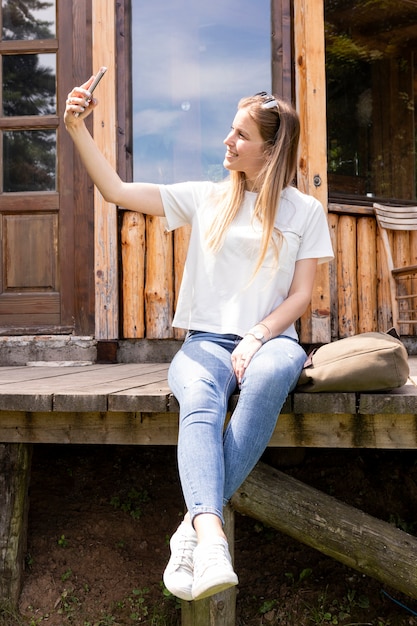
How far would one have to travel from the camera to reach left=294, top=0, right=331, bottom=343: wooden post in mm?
3869

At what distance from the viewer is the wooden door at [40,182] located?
3.99 meters

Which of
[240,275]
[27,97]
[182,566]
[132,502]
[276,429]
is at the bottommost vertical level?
[132,502]

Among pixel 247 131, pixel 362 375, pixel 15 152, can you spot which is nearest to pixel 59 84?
pixel 15 152

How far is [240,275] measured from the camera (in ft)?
7.73

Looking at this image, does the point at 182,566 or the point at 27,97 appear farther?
the point at 27,97

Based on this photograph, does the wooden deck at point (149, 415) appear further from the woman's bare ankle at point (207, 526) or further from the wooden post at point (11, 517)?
the woman's bare ankle at point (207, 526)

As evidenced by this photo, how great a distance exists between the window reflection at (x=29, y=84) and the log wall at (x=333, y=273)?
98cm

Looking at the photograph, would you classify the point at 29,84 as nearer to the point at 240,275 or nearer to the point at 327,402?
the point at 240,275

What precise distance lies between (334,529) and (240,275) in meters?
1.02

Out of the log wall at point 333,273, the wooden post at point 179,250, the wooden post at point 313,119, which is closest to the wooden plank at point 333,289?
the log wall at point 333,273

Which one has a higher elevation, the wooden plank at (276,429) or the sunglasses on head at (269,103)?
the sunglasses on head at (269,103)

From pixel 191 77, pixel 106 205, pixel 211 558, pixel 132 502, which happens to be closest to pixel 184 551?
pixel 211 558

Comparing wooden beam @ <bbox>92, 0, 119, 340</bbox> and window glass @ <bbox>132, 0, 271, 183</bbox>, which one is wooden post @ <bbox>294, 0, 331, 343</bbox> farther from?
wooden beam @ <bbox>92, 0, 119, 340</bbox>

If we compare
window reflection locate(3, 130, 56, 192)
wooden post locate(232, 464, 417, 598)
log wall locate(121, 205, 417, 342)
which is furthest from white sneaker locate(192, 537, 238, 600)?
window reflection locate(3, 130, 56, 192)
